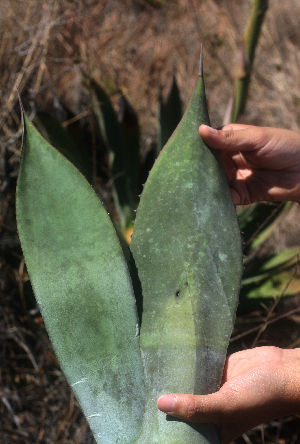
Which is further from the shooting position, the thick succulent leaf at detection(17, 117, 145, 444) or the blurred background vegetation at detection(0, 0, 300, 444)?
the blurred background vegetation at detection(0, 0, 300, 444)

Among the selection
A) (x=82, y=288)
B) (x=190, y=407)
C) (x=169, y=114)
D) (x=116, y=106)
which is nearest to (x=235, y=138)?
(x=82, y=288)

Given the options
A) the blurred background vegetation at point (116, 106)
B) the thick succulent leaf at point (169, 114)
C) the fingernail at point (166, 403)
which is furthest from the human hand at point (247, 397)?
the thick succulent leaf at point (169, 114)

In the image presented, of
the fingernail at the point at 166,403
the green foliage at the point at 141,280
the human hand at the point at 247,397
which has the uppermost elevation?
the green foliage at the point at 141,280

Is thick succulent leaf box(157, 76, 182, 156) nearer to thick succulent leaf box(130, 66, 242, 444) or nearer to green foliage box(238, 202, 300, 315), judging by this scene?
green foliage box(238, 202, 300, 315)

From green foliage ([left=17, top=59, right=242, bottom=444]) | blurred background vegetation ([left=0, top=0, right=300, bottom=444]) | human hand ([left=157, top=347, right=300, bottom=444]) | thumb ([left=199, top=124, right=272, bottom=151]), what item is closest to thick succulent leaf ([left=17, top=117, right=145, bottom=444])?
green foliage ([left=17, top=59, right=242, bottom=444])

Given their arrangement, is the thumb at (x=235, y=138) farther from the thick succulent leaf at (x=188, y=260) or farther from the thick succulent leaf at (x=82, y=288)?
the thick succulent leaf at (x=82, y=288)

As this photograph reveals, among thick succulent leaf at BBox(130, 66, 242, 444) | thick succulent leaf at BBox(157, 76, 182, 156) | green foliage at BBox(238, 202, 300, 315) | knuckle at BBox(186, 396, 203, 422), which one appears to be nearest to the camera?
knuckle at BBox(186, 396, 203, 422)

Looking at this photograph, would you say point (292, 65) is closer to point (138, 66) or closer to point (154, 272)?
point (138, 66)
